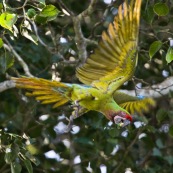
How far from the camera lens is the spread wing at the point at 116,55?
9.41 feet

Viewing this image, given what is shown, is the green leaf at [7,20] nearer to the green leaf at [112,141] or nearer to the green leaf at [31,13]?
the green leaf at [31,13]

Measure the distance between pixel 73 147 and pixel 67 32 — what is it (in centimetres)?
74

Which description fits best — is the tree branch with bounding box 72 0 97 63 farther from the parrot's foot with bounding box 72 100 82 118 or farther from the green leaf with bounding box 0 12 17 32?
the green leaf with bounding box 0 12 17 32

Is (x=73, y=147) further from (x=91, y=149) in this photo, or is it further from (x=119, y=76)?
(x=119, y=76)

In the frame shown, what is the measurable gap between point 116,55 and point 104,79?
158mm

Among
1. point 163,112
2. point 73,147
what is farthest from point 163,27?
point 73,147

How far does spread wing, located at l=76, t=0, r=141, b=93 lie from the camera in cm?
287

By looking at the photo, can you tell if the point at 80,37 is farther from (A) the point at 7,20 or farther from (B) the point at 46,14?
(A) the point at 7,20

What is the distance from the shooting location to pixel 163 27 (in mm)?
3656

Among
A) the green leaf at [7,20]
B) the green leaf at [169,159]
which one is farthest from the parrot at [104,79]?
the green leaf at [169,159]

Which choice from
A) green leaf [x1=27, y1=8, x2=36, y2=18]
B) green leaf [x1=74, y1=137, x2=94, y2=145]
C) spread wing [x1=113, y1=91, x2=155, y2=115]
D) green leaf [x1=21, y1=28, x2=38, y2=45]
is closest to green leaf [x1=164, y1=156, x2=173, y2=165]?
green leaf [x1=74, y1=137, x2=94, y2=145]

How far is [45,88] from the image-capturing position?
316cm

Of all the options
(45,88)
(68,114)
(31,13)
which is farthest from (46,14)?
(68,114)

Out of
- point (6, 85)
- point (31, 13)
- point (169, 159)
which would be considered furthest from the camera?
point (169, 159)
